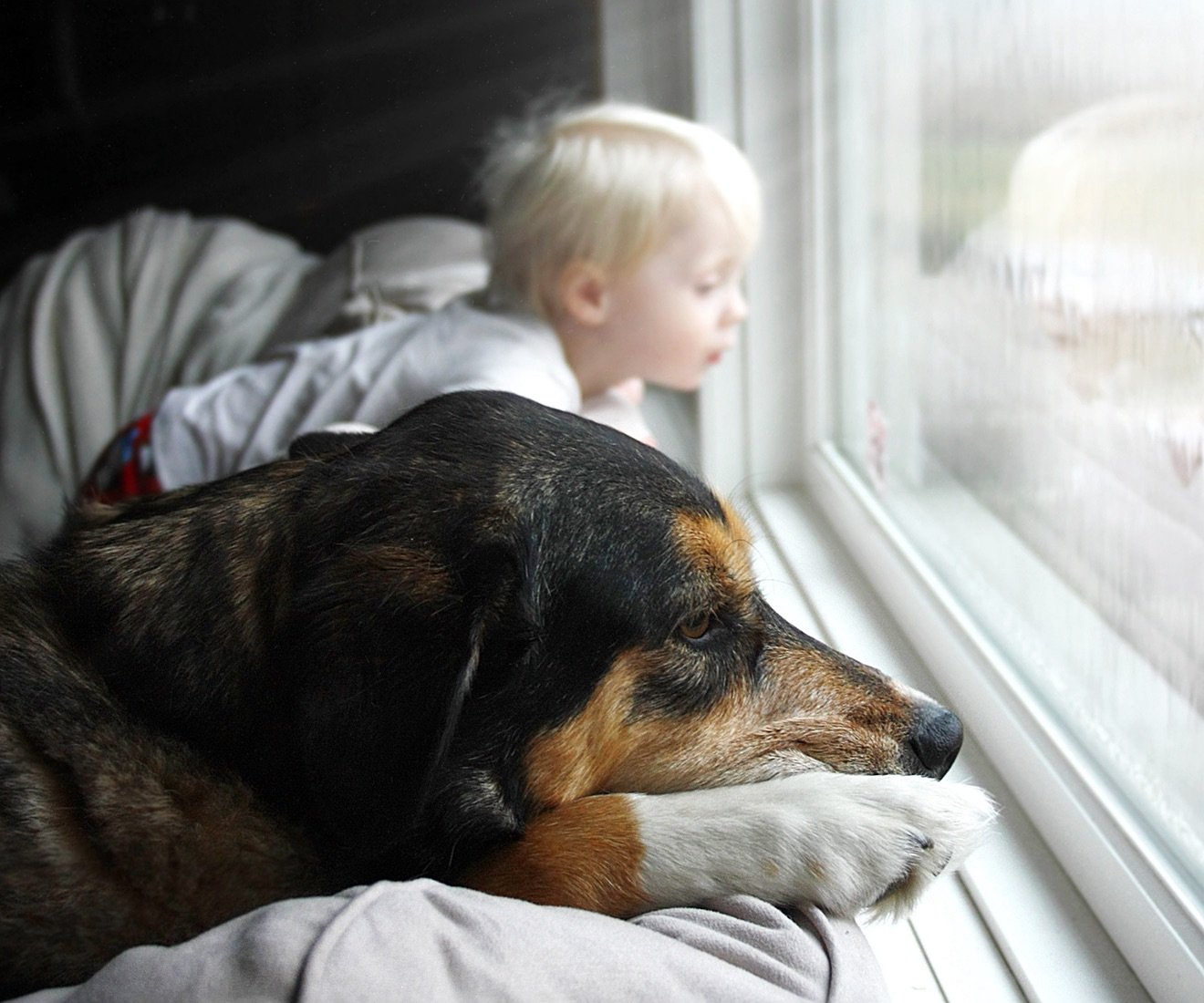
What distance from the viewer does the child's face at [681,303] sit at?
1764 millimetres

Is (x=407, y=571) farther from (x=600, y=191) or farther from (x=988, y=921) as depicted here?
(x=600, y=191)

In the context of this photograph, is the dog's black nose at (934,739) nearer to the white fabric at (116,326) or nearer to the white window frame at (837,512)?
the white window frame at (837,512)

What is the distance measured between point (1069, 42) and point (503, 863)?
33.7 inches

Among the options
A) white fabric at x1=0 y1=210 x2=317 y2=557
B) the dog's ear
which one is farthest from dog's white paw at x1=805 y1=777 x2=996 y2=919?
white fabric at x1=0 y1=210 x2=317 y2=557

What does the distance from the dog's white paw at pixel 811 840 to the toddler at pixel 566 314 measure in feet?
2.61

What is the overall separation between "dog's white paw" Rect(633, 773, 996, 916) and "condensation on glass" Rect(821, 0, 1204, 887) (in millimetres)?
214

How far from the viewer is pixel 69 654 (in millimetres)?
920

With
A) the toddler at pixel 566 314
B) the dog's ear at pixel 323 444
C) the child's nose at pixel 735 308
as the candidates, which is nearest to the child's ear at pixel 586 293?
the toddler at pixel 566 314

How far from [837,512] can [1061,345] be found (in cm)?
48

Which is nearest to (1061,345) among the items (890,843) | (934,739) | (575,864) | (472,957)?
(934,739)

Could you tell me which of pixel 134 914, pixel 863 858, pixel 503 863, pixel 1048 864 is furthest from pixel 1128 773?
pixel 134 914

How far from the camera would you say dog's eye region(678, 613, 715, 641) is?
0.97 metres

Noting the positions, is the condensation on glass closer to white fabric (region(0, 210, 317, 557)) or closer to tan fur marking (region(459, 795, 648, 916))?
tan fur marking (region(459, 795, 648, 916))

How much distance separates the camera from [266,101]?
6.33 ft
